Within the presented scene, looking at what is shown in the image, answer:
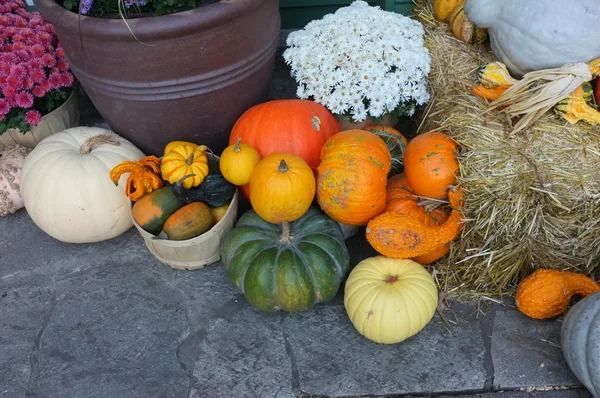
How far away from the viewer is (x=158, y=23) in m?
2.44

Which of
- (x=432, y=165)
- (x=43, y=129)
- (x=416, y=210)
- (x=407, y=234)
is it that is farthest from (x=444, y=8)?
(x=43, y=129)

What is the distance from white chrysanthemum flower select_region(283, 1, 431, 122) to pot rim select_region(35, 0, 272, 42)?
55 centimetres

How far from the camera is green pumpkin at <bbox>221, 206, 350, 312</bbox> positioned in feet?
7.66

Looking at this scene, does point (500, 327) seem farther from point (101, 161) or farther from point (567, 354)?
point (101, 161)

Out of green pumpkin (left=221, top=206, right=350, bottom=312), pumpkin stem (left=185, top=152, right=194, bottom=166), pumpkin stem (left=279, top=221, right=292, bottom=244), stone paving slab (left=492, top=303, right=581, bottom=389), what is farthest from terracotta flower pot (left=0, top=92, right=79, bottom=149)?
stone paving slab (left=492, top=303, right=581, bottom=389)

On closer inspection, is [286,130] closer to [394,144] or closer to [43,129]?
[394,144]

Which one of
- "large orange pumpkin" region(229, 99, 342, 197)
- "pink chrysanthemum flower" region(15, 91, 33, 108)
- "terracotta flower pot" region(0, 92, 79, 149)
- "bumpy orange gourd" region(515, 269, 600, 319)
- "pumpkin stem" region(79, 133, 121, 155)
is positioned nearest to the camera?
"bumpy orange gourd" region(515, 269, 600, 319)

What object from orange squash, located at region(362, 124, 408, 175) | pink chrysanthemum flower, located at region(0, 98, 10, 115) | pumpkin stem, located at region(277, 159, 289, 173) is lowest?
orange squash, located at region(362, 124, 408, 175)

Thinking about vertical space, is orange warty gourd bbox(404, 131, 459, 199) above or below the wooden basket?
above

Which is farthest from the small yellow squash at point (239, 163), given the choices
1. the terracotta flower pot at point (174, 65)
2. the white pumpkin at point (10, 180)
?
the white pumpkin at point (10, 180)

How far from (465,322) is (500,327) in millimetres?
151

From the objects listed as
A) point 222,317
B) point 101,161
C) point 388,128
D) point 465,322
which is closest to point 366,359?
point 465,322

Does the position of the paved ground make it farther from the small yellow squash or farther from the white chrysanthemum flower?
the white chrysanthemum flower

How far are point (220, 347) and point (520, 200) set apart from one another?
4.80ft
